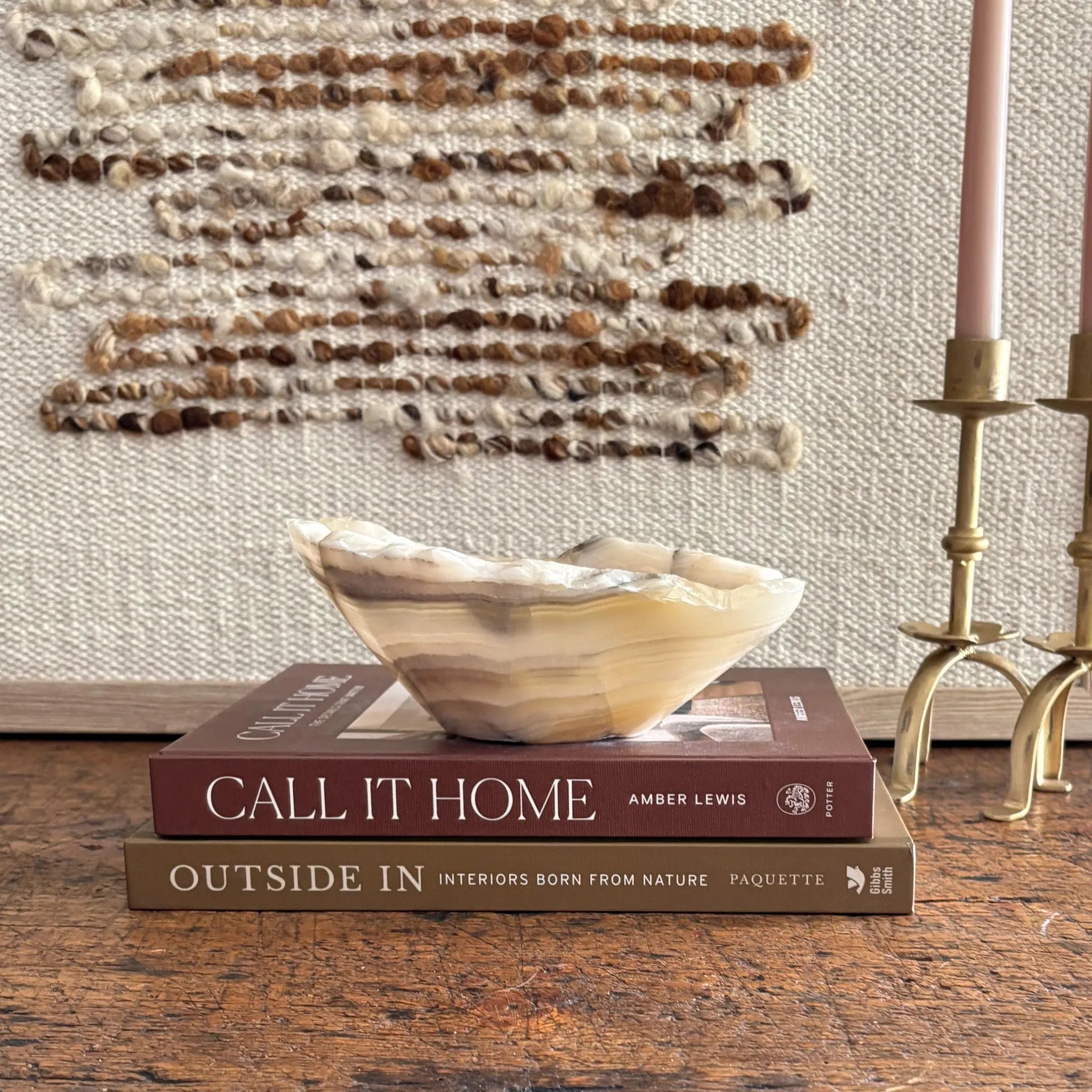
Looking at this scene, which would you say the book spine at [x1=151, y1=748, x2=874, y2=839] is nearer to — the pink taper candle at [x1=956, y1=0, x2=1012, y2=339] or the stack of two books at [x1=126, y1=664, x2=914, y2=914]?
the stack of two books at [x1=126, y1=664, x2=914, y2=914]

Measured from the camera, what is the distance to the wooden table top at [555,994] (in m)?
0.32

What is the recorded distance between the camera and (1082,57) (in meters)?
0.62

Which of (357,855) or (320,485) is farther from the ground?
(320,485)

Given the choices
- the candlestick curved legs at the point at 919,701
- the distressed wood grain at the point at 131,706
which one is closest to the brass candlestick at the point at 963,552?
the candlestick curved legs at the point at 919,701

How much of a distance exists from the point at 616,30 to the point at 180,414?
13.5 inches

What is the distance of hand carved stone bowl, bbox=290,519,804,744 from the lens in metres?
0.41

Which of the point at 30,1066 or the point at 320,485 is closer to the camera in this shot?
the point at 30,1066

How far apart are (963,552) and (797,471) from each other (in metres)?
0.15

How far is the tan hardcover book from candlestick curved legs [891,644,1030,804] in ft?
0.40

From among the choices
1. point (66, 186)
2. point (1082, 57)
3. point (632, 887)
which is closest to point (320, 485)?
point (66, 186)

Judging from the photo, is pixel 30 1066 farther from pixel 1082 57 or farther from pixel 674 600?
pixel 1082 57

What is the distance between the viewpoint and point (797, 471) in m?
0.66

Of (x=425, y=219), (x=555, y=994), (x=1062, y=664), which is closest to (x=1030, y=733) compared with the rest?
(x=1062, y=664)

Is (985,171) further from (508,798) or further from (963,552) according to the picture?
(508,798)
